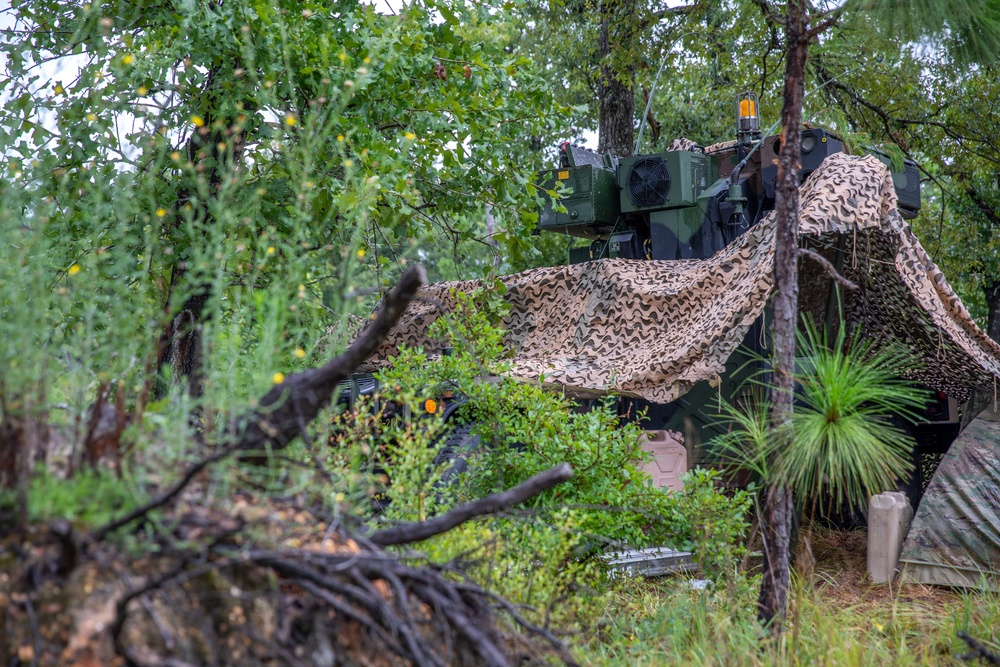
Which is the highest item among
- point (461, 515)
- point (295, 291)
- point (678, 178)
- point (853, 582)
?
point (678, 178)

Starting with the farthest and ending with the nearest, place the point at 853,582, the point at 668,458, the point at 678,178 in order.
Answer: the point at 678,178 < the point at 668,458 < the point at 853,582

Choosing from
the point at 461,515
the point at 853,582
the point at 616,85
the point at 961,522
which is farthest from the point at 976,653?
the point at 616,85

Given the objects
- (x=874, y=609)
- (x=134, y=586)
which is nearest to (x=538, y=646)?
(x=134, y=586)

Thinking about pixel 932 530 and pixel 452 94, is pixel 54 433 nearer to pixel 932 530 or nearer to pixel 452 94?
pixel 452 94

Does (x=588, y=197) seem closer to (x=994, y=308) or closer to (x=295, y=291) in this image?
(x=295, y=291)

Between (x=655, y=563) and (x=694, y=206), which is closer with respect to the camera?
(x=655, y=563)

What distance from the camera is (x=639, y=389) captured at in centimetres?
580

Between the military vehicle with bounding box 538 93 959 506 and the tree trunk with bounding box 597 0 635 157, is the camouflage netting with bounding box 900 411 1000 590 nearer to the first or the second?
the military vehicle with bounding box 538 93 959 506

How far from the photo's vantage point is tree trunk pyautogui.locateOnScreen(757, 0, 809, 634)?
13.5 feet

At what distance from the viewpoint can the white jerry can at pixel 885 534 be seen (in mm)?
6324

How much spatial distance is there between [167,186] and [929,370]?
507 centimetres

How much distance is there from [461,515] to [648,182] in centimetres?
513

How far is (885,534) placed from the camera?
251 inches

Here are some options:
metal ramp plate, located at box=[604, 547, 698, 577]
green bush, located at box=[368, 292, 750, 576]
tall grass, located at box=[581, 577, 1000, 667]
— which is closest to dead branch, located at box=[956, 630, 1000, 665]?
tall grass, located at box=[581, 577, 1000, 667]
